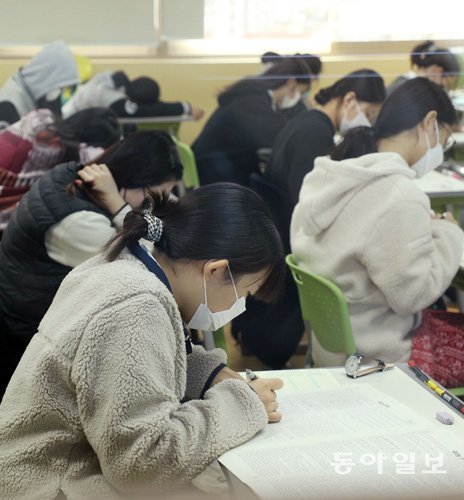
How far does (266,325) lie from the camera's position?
8.59ft

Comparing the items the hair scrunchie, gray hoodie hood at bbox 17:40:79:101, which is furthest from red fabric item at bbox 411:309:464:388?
gray hoodie hood at bbox 17:40:79:101

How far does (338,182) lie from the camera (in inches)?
78.3

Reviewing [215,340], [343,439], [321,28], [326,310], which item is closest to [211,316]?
[343,439]

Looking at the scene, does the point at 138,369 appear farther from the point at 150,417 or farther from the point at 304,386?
the point at 304,386

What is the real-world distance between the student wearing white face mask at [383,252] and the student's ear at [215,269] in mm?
775

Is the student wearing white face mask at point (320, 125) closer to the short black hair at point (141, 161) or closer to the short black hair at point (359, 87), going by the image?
the short black hair at point (359, 87)

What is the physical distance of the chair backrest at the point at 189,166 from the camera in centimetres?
296

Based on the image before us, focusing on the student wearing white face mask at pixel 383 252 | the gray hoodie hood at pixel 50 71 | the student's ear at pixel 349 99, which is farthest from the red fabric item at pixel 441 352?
the gray hoodie hood at pixel 50 71

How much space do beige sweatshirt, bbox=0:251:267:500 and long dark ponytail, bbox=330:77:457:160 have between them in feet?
4.09

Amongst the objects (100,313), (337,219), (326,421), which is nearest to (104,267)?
(100,313)

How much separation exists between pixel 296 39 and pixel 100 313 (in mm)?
1630

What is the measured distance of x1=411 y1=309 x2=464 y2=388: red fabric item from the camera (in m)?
2.02

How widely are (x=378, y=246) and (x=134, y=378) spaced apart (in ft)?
3.46

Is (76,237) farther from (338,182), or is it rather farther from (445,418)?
(445,418)
